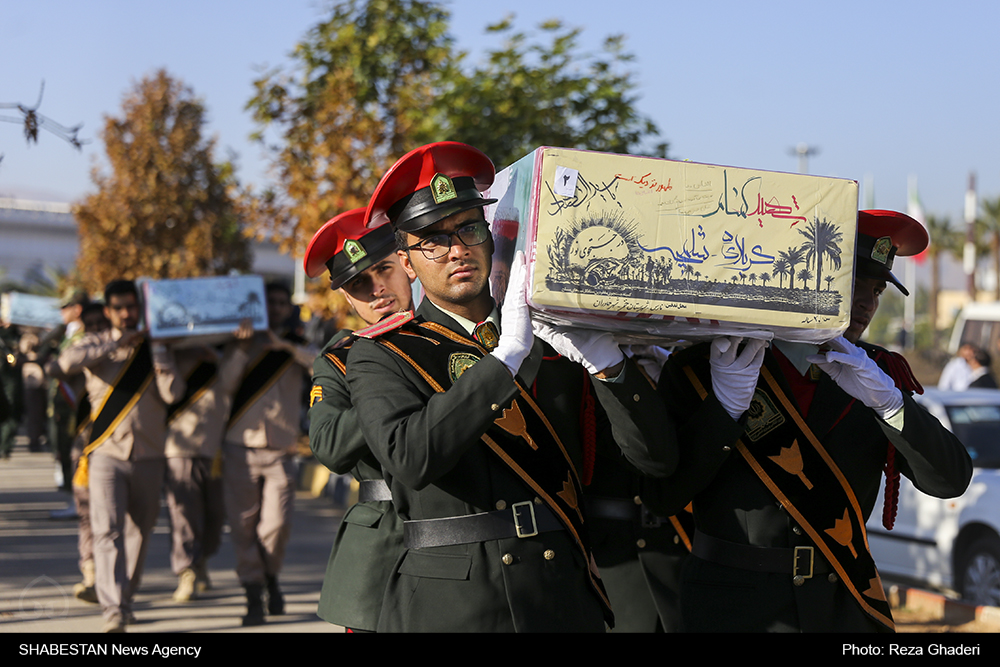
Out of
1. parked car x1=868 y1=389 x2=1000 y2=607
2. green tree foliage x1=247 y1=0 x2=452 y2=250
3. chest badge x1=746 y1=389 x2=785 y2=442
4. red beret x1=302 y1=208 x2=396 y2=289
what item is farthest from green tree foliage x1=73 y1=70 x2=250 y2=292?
chest badge x1=746 y1=389 x2=785 y2=442

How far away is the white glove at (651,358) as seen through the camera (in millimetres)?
3090

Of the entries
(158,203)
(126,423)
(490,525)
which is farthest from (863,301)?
(158,203)

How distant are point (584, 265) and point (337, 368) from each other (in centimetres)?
145

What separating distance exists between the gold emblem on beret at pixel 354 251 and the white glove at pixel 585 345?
1836 mm

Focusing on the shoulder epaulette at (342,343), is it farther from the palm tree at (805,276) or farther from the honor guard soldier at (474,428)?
the palm tree at (805,276)

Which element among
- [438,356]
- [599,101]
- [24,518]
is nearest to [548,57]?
[599,101]

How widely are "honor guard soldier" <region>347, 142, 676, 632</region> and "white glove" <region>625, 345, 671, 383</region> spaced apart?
18 cm

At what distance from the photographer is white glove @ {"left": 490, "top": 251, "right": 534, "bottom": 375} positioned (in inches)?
104

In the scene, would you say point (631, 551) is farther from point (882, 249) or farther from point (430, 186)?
point (430, 186)

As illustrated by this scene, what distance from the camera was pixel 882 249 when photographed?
3328 mm

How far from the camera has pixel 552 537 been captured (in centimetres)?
287

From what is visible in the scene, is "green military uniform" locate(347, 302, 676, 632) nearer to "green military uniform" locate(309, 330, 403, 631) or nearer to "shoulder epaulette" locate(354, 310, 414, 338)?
"shoulder epaulette" locate(354, 310, 414, 338)

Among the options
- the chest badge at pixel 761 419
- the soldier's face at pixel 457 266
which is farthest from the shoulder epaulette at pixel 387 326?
the chest badge at pixel 761 419

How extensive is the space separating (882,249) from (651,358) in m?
0.80
